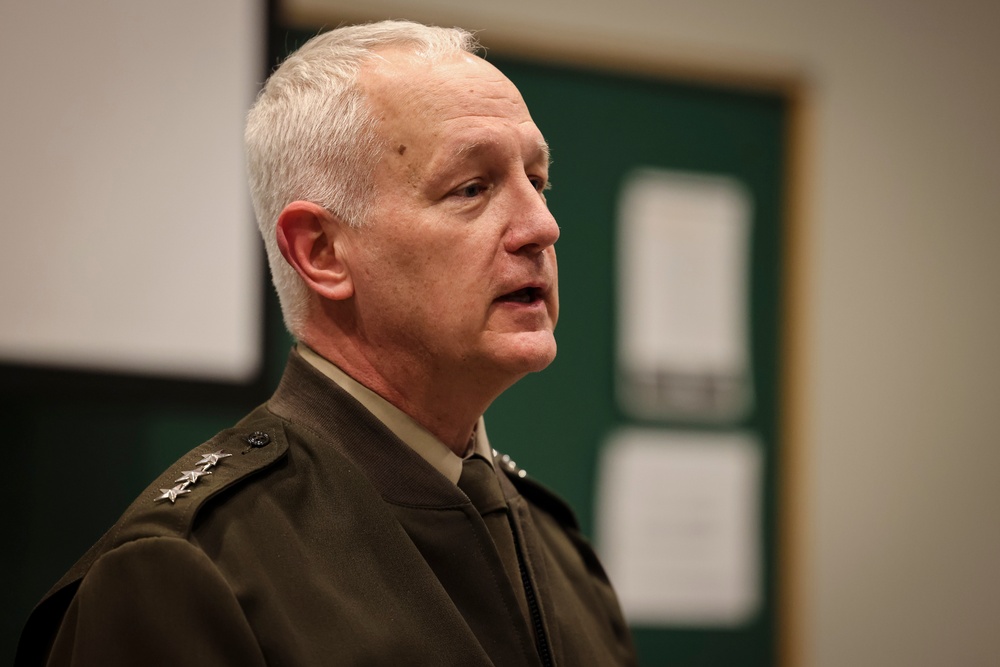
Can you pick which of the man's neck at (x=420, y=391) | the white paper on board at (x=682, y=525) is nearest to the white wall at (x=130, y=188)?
the man's neck at (x=420, y=391)

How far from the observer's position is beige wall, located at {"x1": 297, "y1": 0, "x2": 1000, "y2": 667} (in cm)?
283

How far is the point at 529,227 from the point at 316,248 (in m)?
0.25

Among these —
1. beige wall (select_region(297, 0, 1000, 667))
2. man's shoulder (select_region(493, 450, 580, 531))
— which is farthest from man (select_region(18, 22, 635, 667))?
beige wall (select_region(297, 0, 1000, 667))

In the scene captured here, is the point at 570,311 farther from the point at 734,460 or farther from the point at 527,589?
the point at 527,589

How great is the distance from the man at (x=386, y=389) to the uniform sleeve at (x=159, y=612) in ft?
0.08

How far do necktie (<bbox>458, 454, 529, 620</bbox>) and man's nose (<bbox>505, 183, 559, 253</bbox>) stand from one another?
0.84 feet

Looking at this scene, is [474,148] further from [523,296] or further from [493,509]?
[493,509]

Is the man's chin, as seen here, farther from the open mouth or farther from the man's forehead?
the man's forehead

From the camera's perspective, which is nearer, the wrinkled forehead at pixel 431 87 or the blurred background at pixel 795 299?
the wrinkled forehead at pixel 431 87

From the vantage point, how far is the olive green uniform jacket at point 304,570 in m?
0.99

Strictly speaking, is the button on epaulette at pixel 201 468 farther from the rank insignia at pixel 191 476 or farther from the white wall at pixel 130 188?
the white wall at pixel 130 188

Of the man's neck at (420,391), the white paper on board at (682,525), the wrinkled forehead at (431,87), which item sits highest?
the wrinkled forehead at (431,87)

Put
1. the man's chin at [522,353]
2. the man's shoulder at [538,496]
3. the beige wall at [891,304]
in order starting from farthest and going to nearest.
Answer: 1. the beige wall at [891,304]
2. the man's shoulder at [538,496]
3. the man's chin at [522,353]

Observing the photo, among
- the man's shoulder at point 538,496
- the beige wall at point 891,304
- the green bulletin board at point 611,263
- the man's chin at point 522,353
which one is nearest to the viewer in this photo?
the man's chin at point 522,353
